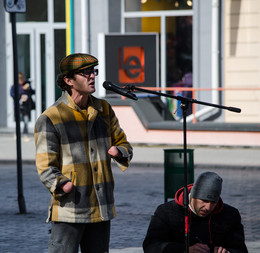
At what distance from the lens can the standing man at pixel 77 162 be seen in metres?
4.74

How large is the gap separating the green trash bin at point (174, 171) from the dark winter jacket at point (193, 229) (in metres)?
5.20

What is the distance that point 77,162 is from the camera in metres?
4.77

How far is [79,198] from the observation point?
187 inches

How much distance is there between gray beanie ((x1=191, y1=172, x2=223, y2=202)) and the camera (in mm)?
4465

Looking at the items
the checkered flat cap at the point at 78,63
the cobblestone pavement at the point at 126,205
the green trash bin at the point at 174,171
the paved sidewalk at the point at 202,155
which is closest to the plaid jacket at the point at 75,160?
the checkered flat cap at the point at 78,63

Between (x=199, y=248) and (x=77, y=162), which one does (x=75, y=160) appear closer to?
(x=77, y=162)

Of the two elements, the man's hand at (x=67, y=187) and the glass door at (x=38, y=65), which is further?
the glass door at (x=38, y=65)

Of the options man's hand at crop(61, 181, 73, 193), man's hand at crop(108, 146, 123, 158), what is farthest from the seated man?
man's hand at crop(61, 181, 73, 193)

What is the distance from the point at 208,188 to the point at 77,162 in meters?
0.77

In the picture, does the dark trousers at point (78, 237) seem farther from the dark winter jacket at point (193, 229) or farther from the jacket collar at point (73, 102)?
the jacket collar at point (73, 102)

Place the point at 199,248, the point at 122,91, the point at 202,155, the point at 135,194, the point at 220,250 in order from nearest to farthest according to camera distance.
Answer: the point at 122,91
the point at 199,248
the point at 220,250
the point at 135,194
the point at 202,155

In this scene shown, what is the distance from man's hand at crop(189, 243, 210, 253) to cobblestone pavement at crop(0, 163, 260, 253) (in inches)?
130

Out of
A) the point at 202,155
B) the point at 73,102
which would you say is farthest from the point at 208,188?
the point at 202,155

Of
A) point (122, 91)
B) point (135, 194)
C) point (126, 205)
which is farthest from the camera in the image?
point (135, 194)
